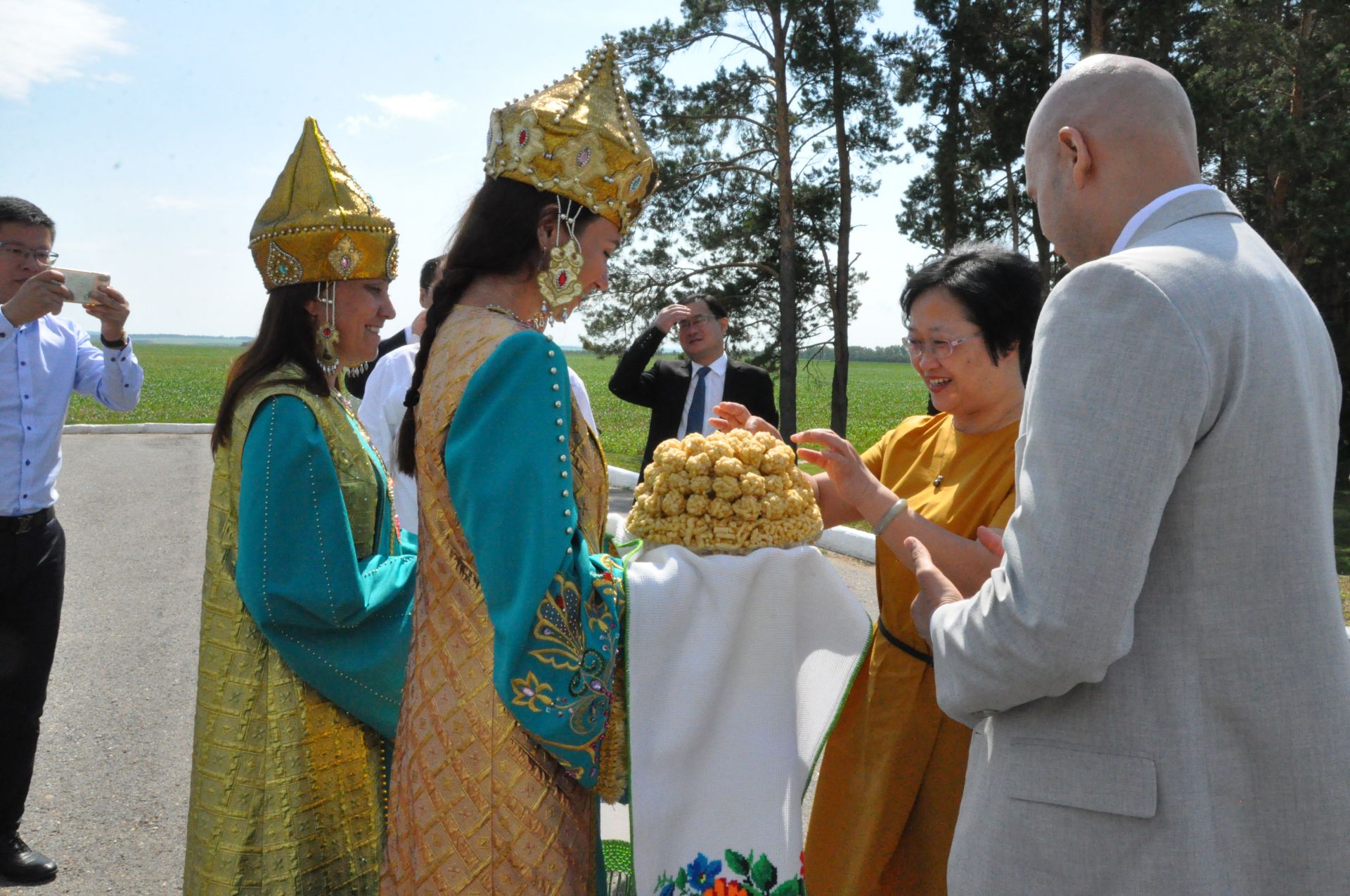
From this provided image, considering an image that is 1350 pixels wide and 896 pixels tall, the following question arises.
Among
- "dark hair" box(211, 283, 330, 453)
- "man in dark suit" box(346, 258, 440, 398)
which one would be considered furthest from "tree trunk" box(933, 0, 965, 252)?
"dark hair" box(211, 283, 330, 453)

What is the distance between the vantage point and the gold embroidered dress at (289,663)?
7.75 feet

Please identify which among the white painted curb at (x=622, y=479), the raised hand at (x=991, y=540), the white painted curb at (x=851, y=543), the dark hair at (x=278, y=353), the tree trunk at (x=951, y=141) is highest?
the tree trunk at (x=951, y=141)

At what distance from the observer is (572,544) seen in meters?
1.88

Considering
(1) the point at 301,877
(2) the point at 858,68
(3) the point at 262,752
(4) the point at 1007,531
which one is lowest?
(1) the point at 301,877

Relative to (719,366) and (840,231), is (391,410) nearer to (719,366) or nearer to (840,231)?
(719,366)

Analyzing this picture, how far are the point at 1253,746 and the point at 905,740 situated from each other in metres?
1.05

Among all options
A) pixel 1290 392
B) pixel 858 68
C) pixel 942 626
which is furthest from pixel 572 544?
pixel 858 68

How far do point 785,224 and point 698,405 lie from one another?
936 cm

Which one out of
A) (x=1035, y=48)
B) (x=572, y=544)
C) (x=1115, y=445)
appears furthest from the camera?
(x=1035, y=48)

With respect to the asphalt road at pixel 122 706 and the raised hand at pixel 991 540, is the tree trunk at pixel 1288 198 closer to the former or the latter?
the asphalt road at pixel 122 706

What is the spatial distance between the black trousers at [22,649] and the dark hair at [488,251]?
Answer: 8.51ft

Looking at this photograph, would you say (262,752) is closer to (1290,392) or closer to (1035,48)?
(1290,392)

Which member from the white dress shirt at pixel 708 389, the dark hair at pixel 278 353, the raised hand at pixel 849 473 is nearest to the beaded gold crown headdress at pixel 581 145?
the raised hand at pixel 849 473

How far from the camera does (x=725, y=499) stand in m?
2.13
